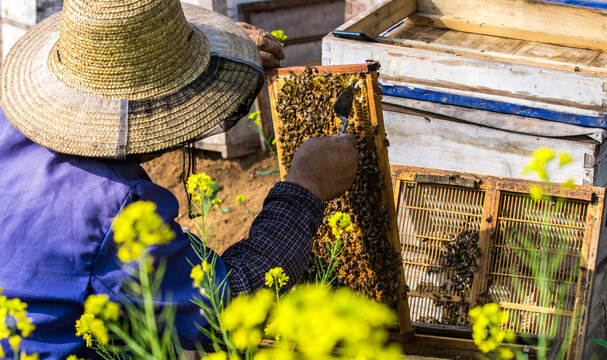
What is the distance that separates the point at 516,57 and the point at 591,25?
2.46ft

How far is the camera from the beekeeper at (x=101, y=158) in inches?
93.9

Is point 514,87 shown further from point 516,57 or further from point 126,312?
point 126,312

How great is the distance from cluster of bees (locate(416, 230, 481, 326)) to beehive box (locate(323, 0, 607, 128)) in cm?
81

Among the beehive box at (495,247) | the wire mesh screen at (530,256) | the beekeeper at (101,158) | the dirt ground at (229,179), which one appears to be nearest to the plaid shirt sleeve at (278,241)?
the beekeeper at (101,158)

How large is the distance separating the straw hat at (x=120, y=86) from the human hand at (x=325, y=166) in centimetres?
38

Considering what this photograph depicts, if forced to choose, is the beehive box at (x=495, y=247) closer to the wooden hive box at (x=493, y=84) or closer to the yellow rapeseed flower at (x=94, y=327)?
the wooden hive box at (x=493, y=84)

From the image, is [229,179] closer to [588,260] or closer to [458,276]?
[458,276]

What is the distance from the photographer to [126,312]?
2408 mm

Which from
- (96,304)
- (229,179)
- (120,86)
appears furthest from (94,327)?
(229,179)

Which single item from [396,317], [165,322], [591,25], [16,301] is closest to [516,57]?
[591,25]

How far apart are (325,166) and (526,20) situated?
256cm

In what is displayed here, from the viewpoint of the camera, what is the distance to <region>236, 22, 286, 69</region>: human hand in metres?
3.26

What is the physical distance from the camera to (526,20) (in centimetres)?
454

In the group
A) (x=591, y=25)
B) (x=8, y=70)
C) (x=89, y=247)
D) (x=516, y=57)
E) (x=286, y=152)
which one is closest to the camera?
(x=89, y=247)
